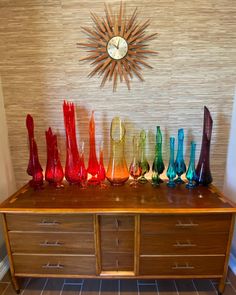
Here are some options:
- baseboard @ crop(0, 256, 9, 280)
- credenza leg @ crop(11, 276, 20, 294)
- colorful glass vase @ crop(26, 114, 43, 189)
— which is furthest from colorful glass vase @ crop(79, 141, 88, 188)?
baseboard @ crop(0, 256, 9, 280)

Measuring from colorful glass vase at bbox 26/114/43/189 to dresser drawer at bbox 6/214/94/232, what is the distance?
298 millimetres

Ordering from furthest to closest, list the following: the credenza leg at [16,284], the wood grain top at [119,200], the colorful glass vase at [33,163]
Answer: the colorful glass vase at [33,163] → the credenza leg at [16,284] → the wood grain top at [119,200]

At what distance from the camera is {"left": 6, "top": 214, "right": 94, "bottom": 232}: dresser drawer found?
1189mm

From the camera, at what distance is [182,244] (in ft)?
3.94

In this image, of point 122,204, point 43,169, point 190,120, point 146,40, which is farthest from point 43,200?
point 146,40

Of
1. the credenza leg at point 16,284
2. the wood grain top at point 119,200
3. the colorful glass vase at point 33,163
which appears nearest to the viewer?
the wood grain top at point 119,200

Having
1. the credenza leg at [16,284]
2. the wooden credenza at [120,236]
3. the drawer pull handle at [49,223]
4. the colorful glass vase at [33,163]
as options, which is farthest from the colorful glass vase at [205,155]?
the credenza leg at [16,284]

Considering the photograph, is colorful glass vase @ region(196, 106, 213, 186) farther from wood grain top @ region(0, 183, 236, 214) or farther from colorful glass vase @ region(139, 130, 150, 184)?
colorful glass vase @ region(139, 130, 150, 184)

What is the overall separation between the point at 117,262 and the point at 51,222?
19.4 inches

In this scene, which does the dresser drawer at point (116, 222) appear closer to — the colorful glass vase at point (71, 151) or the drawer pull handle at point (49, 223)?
the drawer pull handle at point (49, 223)

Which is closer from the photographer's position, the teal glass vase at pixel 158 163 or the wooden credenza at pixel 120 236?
the wooden credenza at pixel 120 236

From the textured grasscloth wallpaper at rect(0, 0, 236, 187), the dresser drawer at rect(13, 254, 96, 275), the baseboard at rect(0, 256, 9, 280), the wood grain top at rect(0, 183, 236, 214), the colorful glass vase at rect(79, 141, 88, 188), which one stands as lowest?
the baseboard at rect(0, 256, 9, 280)

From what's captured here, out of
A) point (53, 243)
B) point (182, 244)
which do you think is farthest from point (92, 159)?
point (182, 244)

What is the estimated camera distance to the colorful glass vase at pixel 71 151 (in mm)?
1422
